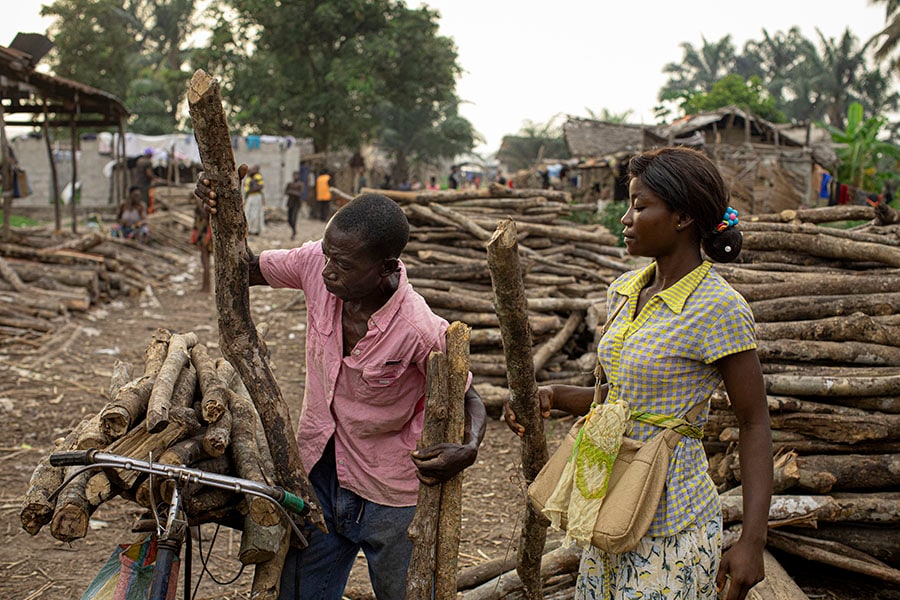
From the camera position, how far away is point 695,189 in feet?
Answer: 6.86

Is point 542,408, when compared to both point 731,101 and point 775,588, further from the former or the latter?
point 731,101

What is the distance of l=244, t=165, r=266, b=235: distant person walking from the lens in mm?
17391

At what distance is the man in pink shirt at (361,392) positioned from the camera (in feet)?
7.88

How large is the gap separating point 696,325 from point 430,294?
5586 millimetres

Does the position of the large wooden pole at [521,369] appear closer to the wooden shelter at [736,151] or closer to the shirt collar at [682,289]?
the shirt collar at [682,289]

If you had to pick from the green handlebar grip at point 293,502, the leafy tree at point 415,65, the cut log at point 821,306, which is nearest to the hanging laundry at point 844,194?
the leafy tree at point 415,65

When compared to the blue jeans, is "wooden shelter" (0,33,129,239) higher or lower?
higher

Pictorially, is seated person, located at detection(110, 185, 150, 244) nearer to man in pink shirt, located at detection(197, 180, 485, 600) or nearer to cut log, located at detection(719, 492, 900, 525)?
man in pink shirt, located at detection(197, 180, 485, 600)

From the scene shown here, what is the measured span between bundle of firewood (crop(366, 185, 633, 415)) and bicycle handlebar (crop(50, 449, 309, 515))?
4.45 meters

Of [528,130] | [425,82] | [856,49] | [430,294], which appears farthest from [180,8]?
[856,49]

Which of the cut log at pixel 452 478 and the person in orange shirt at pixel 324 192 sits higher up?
the person in orange shirt at pixel 324 192

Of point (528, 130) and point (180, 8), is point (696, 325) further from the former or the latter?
point (528, 130)

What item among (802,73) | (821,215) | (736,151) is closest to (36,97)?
(821,215)

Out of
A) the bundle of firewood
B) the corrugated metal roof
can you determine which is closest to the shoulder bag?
the bundle of firewood
